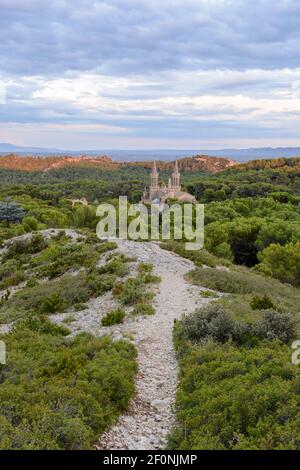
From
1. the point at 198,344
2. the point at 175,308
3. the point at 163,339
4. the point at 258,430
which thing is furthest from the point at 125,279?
the point at 258,430

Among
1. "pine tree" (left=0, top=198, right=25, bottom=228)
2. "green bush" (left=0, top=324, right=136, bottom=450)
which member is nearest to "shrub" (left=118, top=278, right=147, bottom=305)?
"green bush" (left=0, top=324, right=136, bottom=450)

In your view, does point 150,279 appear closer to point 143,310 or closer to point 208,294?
point 208,294

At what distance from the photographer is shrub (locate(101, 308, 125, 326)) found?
44.1ft

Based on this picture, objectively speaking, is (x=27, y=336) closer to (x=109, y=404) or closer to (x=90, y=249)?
(x=109, y=404)

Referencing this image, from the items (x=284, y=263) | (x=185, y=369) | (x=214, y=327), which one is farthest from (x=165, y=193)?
(x=185, y=369)

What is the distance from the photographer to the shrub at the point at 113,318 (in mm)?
13445

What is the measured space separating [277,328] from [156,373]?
3192mm

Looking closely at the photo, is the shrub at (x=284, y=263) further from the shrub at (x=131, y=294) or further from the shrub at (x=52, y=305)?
the shrub at (x=52, y=305)

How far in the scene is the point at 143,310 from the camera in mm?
14398

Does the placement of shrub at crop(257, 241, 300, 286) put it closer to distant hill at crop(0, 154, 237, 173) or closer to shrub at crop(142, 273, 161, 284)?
shrub at crop(142, 273, 161, 284)

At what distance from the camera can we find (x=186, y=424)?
7.15 meters

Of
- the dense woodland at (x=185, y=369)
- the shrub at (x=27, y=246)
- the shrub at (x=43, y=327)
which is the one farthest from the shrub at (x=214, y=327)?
the shrub at (x=27, y=246)

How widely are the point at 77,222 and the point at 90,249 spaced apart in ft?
55.4

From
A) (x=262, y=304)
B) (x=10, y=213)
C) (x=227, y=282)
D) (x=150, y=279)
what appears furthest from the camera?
(x=10, y=213)
